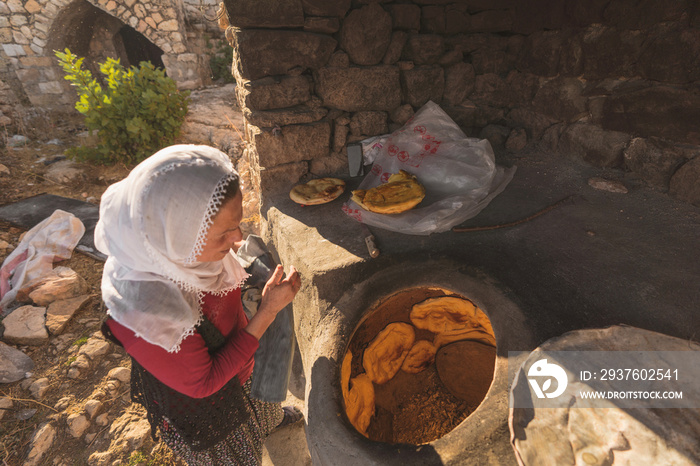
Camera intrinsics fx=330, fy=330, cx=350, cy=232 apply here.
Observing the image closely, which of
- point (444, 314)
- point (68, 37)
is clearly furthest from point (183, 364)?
point (68, 37)

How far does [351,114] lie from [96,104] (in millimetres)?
4259

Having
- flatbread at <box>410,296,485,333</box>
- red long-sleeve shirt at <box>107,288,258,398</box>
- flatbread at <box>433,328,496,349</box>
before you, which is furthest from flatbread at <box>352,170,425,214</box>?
red long-sleeve shirt at <box>107,288,258,398</box>

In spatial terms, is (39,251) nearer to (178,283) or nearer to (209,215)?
(178,283)

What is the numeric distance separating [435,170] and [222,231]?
6.14ft

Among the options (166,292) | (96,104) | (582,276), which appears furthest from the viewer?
(96,104)

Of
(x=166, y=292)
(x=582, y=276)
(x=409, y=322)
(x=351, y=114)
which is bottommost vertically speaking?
(x=409, y=322)

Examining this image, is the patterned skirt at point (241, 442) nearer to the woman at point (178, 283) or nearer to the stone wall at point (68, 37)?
the woman at point (178, 283)

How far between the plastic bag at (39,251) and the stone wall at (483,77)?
8.41 feet

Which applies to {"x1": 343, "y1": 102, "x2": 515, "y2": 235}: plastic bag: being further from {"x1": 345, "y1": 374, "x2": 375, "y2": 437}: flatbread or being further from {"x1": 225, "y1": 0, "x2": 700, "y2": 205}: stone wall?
{"x1": 345, "y1": 374, "x2": 375, "y2": 437}: flatbread

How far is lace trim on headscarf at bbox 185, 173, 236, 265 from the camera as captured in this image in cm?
107

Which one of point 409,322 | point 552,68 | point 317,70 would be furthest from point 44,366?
Result: point 552,68

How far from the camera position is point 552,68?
2.87 meters

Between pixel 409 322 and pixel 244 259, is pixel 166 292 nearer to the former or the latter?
pixel 244 259

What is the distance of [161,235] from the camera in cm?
105
